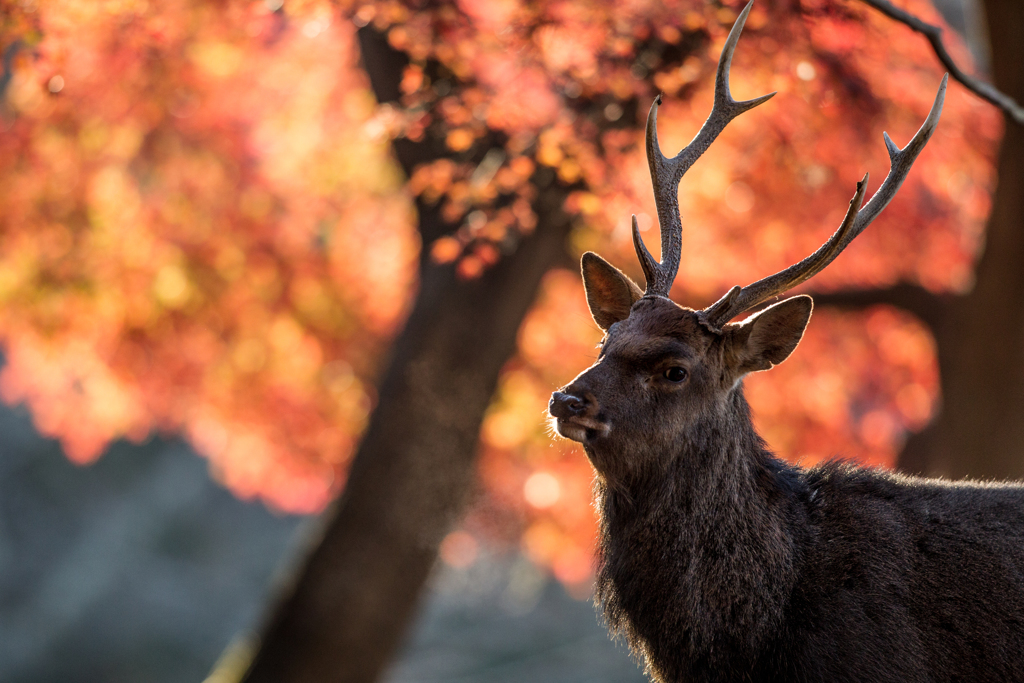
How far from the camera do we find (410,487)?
215 inches

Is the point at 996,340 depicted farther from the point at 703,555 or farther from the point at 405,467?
the point at 405,467

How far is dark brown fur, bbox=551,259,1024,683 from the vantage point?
244 centimetres

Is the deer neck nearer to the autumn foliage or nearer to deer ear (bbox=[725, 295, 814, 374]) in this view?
deer ear (bbox=[725, 295, 814, 374])

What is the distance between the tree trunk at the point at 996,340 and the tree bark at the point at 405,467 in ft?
9.39

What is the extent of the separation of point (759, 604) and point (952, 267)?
5.26 metres

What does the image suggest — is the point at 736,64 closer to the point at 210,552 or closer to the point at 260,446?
the point at 260,446

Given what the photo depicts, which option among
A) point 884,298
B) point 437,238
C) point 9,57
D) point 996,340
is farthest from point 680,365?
point 9,57

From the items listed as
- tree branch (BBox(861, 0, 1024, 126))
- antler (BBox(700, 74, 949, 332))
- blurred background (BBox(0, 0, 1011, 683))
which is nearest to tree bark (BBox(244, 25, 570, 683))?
blurred background (BBox(0, 0, 1011, 683))

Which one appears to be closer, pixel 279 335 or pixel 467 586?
pixel 279 335

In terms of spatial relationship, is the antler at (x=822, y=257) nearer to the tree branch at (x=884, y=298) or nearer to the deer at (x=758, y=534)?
the deer at (x=758, y=534)

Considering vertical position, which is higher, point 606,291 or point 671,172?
point 671,172

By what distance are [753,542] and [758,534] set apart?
0.03 meters

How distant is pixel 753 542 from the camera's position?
8.57ft

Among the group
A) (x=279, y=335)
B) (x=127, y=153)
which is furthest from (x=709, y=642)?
(x=127, y=153)
